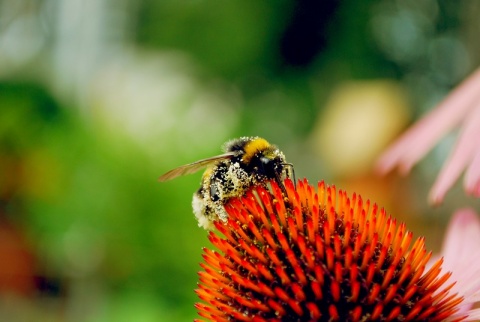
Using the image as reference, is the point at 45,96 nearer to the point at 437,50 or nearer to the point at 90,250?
the point at 90,250

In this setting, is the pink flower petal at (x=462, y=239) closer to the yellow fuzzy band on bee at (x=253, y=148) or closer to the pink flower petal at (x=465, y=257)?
the pink flower petal at (x=465, y=257)

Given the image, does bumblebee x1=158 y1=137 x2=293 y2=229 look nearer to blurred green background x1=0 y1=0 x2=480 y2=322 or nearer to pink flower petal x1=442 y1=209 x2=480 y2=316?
pink flower petal x1=442 y1=209 x2=480 y2=316

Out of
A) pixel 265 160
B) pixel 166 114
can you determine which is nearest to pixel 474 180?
pixel 265 160

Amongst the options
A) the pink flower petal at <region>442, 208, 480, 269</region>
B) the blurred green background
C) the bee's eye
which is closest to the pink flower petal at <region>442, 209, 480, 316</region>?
the pink flower petal at <region>442, 208, 480, 269</region>

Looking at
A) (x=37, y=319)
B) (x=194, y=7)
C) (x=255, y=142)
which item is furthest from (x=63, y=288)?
(x=255, y=142)

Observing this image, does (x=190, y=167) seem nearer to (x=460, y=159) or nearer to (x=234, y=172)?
(x=234, y=172)

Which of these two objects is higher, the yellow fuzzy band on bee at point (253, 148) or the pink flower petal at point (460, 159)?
the yellow fuzzy band on bee at point (253, 148)

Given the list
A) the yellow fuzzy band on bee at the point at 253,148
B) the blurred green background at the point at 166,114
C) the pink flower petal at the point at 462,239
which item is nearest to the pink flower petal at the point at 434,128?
the pink flower petal at the point at 462,239
